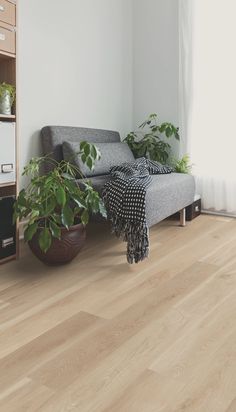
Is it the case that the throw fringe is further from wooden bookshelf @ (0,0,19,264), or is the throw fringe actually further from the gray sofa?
wooden bookshelf @ (0,0,19,264)

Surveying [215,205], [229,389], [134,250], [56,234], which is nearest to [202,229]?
[215,205]

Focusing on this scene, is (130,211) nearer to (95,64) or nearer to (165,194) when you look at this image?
(165,194)

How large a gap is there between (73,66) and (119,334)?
7.42 ft

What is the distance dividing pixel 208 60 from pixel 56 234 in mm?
2267

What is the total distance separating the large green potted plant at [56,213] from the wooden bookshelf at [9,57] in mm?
174

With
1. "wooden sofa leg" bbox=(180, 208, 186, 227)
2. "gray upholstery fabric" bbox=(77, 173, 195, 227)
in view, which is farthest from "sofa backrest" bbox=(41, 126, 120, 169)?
"wooden sofa leg" bbox=(180, 208, 186, 227)

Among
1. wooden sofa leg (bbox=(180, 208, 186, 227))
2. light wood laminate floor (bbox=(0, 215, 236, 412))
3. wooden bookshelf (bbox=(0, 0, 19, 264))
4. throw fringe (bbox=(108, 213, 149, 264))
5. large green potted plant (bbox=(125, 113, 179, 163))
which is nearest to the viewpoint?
light wood laminate floor (bbox=(0, 215, 236, 412))

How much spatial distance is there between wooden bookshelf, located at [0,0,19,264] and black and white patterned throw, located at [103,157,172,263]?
0.57 metres

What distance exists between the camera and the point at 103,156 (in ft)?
9.52

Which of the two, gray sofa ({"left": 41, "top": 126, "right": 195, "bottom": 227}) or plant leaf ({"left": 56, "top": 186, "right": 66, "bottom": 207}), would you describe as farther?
gray sofa ({"left": 41, "top": 126, "right": 195, "bottom": 227})

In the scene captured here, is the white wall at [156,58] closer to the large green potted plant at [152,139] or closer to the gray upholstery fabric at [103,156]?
the large green potted plant at [152,139]

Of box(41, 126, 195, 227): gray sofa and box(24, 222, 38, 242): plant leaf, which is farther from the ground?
box(41, 126, 195, 227): gray sofa

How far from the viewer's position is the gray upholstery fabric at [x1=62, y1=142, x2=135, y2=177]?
2.64m

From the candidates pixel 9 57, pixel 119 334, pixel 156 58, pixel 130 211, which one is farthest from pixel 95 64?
pixel 119 334
